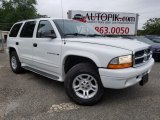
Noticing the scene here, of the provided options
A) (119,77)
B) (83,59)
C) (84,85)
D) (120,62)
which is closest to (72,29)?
(83,59)

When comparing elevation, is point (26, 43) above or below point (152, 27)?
above

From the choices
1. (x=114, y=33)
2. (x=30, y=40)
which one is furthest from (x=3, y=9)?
(x=30, y=40)

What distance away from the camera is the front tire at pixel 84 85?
4.12 meters

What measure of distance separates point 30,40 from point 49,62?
1135 millimetres

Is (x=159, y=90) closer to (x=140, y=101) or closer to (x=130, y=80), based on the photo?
(x=140, y=101)

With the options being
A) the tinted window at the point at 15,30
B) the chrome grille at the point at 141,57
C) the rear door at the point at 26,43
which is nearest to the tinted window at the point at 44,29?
the rear door at the point at 26,43

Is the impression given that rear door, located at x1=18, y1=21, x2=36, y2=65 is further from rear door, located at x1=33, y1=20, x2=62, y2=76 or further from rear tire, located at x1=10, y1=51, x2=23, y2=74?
rear tire, located at x1=10, y1=51, x2=23, y2=74

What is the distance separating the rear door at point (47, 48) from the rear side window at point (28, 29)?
13.5 inches

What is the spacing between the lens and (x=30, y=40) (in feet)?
18.9

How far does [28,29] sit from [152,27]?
4956 centimetres

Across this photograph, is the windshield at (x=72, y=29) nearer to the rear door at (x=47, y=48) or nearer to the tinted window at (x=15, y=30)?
the rear door at (x=47, y=48)

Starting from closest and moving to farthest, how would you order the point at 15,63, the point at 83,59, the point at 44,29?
1. the point at 83,59
2. the point at 44,29
3. the point at 15,63

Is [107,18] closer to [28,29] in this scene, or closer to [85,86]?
[28,29]

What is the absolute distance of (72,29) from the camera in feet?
16.9
